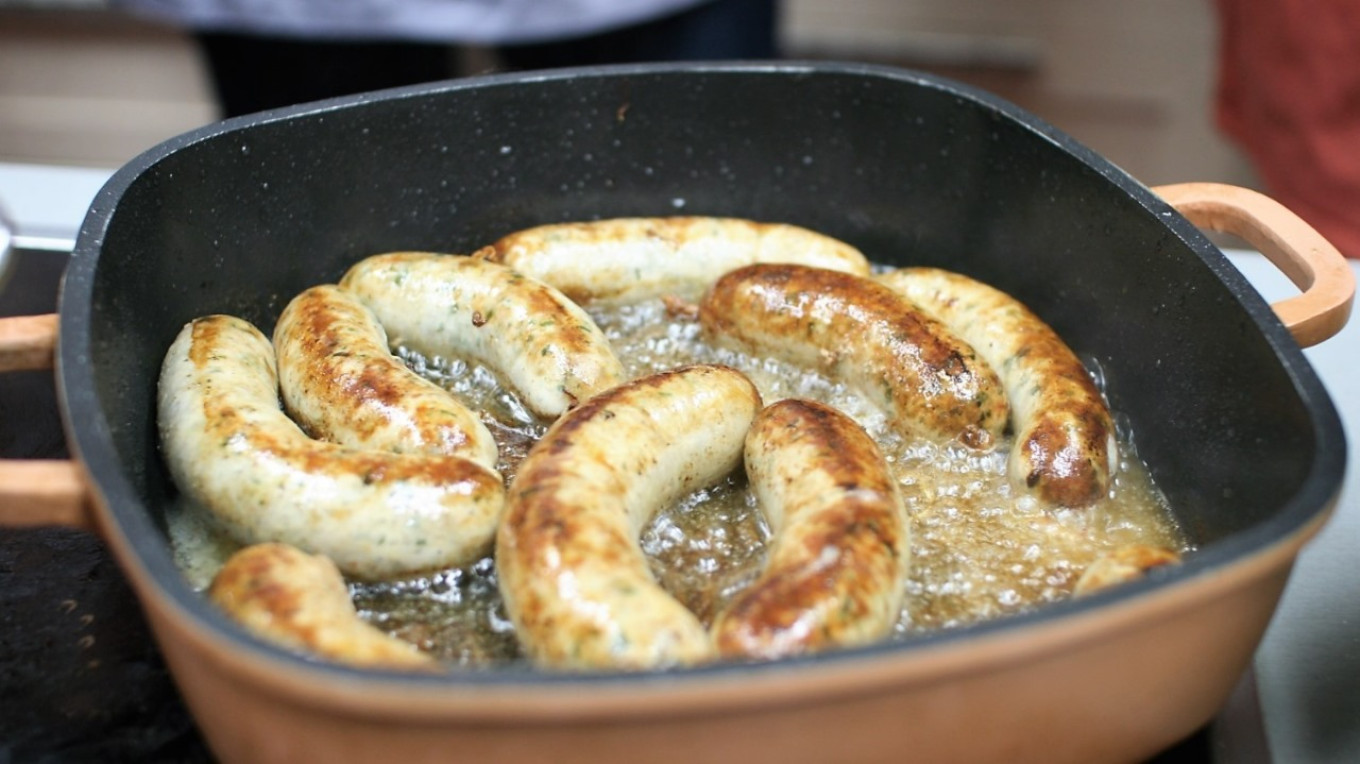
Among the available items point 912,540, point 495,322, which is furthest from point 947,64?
point 912,540

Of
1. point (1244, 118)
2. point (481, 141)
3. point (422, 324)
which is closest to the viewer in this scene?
point (422, 324)

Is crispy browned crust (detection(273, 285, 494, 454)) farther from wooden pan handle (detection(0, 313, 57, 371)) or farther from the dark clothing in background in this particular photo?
the dark clothing in background

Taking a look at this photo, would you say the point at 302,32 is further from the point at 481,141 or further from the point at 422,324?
the point at 422,324

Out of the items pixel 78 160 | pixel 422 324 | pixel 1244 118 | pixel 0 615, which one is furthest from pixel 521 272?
pixel 78 160

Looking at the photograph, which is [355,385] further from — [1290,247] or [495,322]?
[1290,247]

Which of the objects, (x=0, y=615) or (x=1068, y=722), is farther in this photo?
(x=0, y=615)

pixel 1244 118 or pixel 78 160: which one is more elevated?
pixel 1244 118

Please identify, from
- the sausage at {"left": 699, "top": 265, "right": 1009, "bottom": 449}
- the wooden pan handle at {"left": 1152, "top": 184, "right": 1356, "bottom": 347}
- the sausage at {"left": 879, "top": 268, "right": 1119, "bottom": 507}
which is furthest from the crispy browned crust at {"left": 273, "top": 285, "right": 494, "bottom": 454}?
the wooden pan handle at {"left": 1152, "top": 184, "right": 1356, "bottom": 347}
